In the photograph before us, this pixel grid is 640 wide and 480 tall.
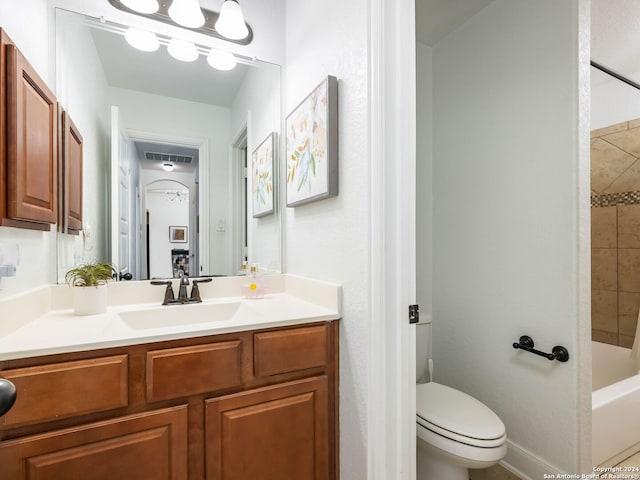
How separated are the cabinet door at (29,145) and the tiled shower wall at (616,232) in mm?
3423

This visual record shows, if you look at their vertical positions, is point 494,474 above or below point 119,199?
below

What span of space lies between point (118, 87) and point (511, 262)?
2.09 m

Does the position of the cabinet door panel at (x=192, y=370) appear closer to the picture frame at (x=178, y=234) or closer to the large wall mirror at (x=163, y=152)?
the large wall mirror at (x=163, y=152)

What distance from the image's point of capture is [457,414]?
1.33 metres

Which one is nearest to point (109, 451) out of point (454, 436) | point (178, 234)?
point (178, 234)

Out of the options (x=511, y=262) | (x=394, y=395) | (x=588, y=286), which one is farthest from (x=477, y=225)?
(x=394, y=395)

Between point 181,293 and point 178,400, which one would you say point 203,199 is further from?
point 178,400

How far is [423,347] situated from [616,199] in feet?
6.45

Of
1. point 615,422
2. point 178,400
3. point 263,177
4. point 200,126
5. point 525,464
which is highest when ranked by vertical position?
point 200,126

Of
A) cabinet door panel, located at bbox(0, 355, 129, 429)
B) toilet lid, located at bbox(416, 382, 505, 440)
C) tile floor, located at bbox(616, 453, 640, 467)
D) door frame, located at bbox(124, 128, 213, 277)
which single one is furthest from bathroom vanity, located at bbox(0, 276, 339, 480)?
tile floor, located at bbox(616, 453, 640, 467)

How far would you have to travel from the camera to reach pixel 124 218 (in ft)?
4.74

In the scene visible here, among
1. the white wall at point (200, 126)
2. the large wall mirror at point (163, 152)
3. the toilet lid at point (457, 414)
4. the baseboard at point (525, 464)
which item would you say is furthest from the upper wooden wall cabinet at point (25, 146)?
the baseboard at point (525, 464)

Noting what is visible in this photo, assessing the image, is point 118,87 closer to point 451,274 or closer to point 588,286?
point 451,274

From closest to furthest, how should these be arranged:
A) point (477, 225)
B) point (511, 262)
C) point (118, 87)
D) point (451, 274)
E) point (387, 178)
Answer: point (387, 178), point (118, 87), point (511, 262), point (477, 225), point (451, 274)
